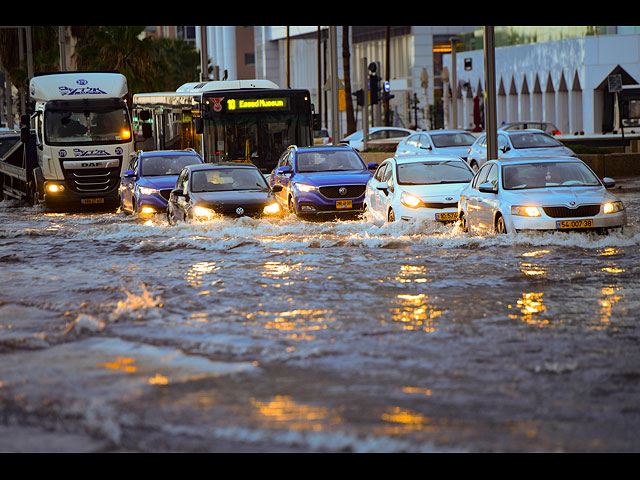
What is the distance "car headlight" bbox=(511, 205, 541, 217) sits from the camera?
679 inches

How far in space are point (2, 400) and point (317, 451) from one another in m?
2.63

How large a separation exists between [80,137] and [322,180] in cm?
854

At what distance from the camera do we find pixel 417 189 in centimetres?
2105

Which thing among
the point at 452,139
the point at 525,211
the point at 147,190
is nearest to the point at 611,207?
the point at 525,211

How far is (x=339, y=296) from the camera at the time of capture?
1345cm

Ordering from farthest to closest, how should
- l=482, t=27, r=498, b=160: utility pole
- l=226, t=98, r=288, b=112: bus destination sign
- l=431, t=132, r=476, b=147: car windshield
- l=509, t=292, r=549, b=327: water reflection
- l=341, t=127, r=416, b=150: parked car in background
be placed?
l=341, t=127, r=416, b=150: parked car in background < l=431, t=132, r=476, b=147: car windshield < l=226, t=98, r=288, b=112: bus destination sign < l=482, t=27, r=498, b=160: utility pole < l=509, t=292, r=549, b=327: water reflection

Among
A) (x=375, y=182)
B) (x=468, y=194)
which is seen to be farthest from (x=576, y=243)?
(x=375, y=182)

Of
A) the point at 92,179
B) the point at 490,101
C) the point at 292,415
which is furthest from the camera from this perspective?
the point at 92,179

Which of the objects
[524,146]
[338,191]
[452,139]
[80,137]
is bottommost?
[338,191]

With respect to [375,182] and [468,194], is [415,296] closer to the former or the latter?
[468,194]

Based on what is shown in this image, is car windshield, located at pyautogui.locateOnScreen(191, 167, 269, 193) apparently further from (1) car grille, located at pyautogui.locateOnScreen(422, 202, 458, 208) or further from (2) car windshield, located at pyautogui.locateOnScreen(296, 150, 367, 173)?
(1) car grille, located at pyautogui.locateOnScreen(422, 202, 458, 208)

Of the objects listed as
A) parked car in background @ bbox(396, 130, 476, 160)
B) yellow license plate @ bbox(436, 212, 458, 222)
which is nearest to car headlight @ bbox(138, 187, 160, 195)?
yellow license plate @ bbox(436, 212, 458, 222)

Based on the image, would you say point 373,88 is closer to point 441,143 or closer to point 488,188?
point 441,143

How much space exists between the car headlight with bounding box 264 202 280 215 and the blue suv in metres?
4.66
